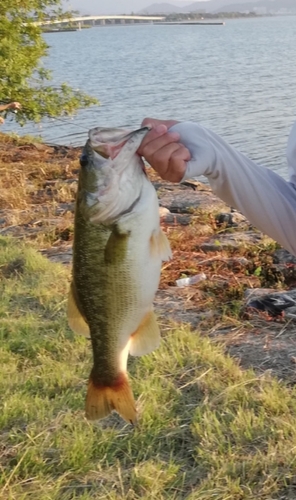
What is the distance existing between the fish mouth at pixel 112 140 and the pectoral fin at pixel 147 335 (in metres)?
0.50

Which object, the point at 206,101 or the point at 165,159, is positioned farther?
the point at 206,101

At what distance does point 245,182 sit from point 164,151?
475 millimetres

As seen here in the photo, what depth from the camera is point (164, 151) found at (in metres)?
1.94

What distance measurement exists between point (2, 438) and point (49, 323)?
4.87ft

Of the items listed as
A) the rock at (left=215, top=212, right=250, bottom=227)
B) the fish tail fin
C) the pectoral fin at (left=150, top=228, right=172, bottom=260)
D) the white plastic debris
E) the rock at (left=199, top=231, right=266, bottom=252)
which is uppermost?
the pectoral fin at (left=150, top=228, right=172, bottom=260)

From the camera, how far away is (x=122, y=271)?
1.96 meters

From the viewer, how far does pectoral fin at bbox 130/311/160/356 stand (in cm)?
200

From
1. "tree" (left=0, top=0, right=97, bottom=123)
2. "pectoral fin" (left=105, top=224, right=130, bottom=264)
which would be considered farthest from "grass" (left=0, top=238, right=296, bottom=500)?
"tree" (left=0, top=0, right=97, bottom=123)

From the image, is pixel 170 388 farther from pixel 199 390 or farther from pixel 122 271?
pixel 122 271

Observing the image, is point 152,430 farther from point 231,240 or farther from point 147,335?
point 231,240

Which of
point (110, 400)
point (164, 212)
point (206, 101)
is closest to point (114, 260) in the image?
point (110, 400)

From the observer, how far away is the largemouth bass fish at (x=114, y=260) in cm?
182

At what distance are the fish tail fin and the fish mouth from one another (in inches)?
29.8

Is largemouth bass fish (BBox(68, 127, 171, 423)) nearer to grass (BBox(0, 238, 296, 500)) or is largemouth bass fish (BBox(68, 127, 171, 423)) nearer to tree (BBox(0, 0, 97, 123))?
grass (BBox(0, 238, 296, 500))
